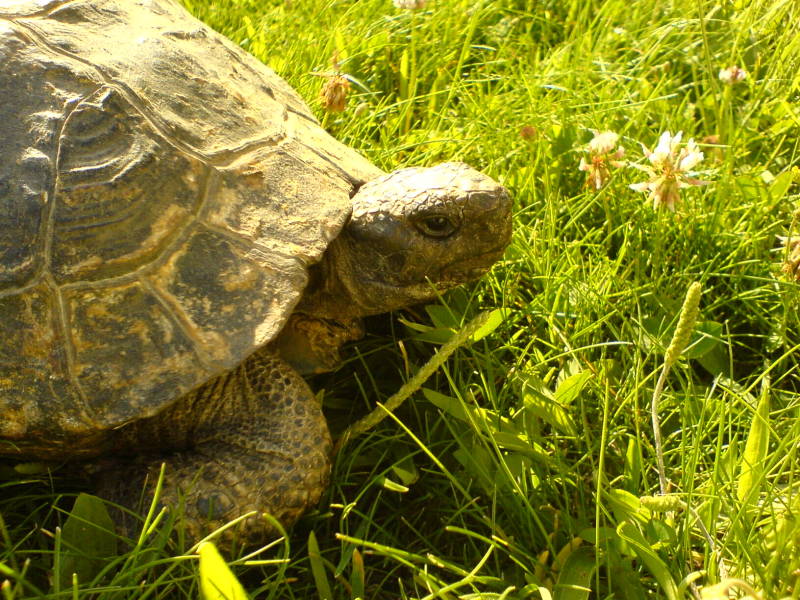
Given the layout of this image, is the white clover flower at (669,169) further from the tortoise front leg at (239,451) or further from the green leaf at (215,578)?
the green leaf at (215,578)

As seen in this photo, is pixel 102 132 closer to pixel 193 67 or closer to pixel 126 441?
pixel 193 67

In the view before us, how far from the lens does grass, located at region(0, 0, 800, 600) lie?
1916 millimetres

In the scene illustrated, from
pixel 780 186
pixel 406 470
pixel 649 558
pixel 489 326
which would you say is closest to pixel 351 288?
pixel 489 326

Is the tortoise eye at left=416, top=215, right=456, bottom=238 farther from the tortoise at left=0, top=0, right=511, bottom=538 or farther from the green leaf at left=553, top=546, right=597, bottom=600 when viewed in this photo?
the green leaf at left=553, top=546, right=597, bottom=600

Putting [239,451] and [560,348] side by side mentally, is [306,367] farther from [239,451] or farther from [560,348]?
[560,348]

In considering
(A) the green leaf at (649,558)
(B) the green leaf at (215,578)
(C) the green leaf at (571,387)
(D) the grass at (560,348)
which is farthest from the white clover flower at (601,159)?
(B) the green leaf at (215,578)

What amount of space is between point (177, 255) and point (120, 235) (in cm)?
14

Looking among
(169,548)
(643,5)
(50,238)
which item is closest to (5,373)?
(50,238)

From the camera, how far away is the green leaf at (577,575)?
1.86 m

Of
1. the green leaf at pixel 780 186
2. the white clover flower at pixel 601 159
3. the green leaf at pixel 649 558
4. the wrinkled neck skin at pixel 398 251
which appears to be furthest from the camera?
the green leaf at pixel 780 186

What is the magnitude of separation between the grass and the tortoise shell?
1.19 feet

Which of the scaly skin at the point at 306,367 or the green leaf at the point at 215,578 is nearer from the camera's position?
the green leaf at the point at 215,578

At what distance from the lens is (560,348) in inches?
99.3

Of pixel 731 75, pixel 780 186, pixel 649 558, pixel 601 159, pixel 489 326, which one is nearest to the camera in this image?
pixel 649 558
